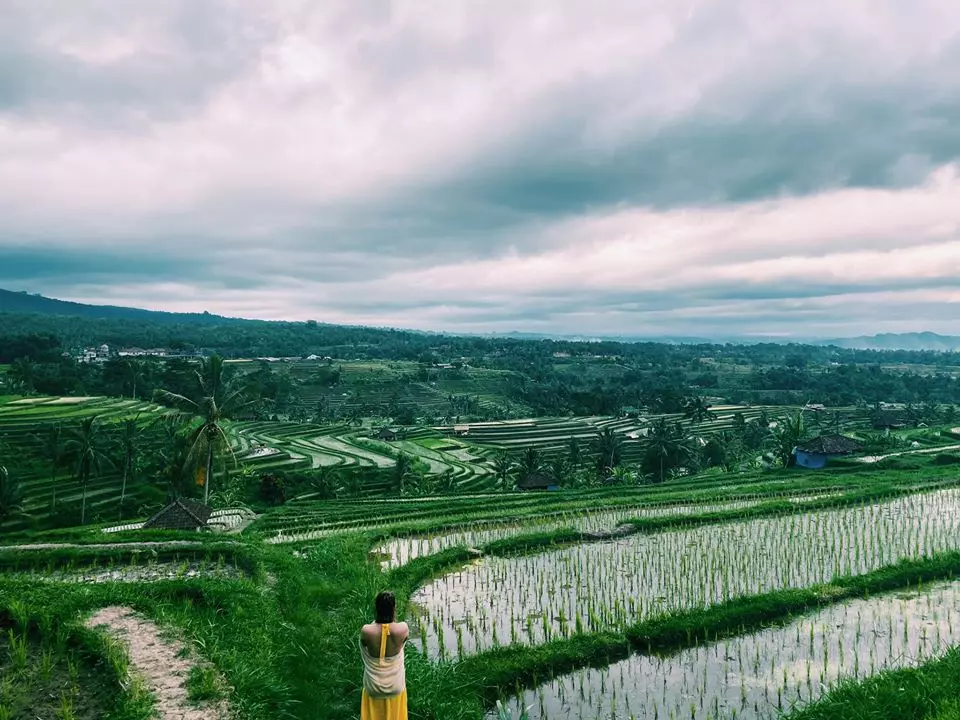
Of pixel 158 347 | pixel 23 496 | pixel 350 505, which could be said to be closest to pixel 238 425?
pixel 23 496

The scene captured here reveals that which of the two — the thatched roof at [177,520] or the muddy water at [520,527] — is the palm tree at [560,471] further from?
the thatched roof at [177,520]

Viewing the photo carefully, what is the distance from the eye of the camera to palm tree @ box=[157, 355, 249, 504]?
26.2m

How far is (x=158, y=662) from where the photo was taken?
9719 millimetres

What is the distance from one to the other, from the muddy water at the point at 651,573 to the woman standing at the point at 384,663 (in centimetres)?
642

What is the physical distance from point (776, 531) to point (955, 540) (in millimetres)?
5883

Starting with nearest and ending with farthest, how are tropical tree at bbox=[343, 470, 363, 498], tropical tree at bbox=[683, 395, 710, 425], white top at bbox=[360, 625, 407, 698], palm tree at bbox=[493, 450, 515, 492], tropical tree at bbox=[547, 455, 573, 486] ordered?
white top at bbox=[360, 625, 407, 698]
tropical tree at bbox=[343, 470, 363, 498]
tropical tree at bbox=[547, 455, 573, 486]
palm tree at bbox=[493, 450, 515, 492]
tropical tree at bbox=[683, 395, 710, 425]

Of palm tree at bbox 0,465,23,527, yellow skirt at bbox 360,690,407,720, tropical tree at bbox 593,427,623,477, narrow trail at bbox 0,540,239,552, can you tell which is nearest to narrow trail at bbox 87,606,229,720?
yellow skirt at bbox 360,690,407,720

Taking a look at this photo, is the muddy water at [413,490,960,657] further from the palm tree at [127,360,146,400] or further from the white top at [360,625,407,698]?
the palm tree at [127,360,146,400]

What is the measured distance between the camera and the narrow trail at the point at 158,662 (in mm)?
8305

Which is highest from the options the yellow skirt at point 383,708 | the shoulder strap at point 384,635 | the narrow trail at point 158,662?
the shoulder strap at point 384,635

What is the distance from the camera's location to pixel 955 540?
2219 centimetres

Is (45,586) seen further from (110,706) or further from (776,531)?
(776,531)

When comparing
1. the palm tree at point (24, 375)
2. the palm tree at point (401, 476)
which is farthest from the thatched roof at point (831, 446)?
the palm tree at point (24, 375)

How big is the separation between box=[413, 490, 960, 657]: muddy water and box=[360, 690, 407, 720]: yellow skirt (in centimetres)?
635
